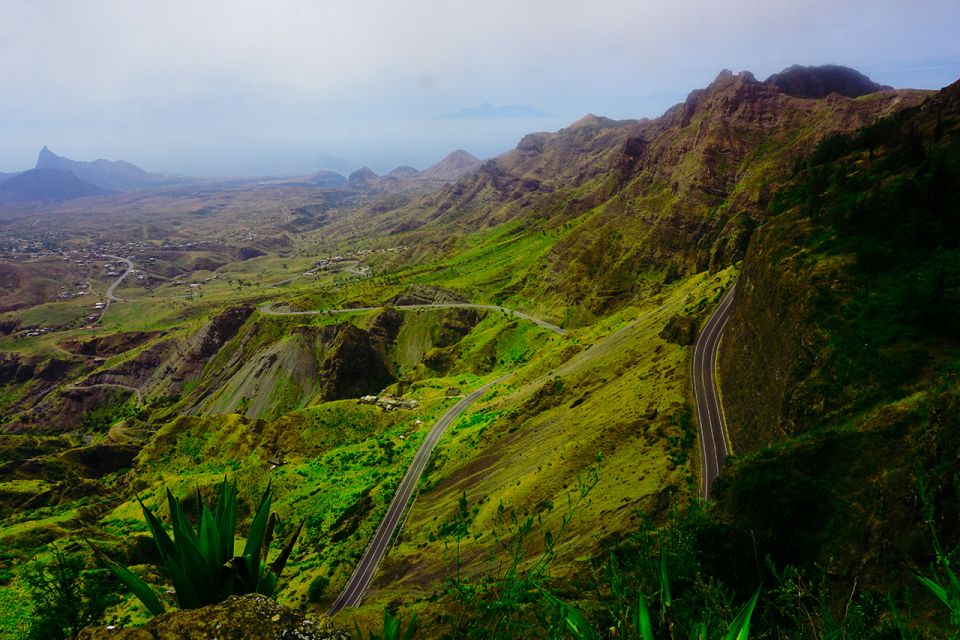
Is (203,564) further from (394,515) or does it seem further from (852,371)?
(394,515)

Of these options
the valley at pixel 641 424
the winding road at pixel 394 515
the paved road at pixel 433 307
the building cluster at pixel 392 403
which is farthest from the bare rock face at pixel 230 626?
the paved road at pixel 433 307

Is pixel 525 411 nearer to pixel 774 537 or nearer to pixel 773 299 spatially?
pixel 773 299

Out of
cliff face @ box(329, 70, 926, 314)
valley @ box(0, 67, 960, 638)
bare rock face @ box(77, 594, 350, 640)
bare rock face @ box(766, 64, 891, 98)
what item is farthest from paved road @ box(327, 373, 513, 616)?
bare rock face @ box(766, 64, 891, 98)

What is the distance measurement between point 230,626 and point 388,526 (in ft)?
134

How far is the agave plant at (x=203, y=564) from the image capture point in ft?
19.9

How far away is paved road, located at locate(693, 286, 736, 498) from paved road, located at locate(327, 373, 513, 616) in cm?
2584

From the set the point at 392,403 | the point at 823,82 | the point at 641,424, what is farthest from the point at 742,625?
the point at 823,82

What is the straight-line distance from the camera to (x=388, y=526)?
141 ft

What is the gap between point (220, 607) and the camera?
5688 mm

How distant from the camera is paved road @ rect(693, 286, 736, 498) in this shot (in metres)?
31.7

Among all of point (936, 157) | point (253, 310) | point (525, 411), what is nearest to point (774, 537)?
point (936, 157)

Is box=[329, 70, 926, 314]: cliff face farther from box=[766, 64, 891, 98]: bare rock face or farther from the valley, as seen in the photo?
box=[766, 64, 891, 98]: bare rock face

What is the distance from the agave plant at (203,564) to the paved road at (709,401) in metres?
29.1

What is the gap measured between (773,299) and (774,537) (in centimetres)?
1989
